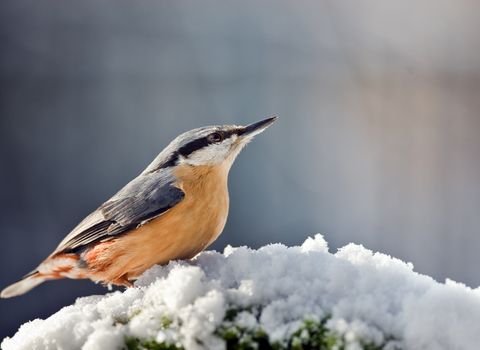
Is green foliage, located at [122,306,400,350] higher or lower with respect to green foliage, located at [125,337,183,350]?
higher

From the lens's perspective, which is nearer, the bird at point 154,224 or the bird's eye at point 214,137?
the bird at point 154,224

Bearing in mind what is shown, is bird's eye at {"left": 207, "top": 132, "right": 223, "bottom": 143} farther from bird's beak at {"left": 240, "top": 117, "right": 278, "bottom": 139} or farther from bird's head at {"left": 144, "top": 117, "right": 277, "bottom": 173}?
bird's beak at {"left": 240, "top": 117, "right": 278, "bottom": 139}

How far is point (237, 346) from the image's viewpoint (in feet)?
2.81

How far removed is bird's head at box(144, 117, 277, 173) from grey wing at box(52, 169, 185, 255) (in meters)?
0.10

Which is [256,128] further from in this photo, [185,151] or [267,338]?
[267,338]

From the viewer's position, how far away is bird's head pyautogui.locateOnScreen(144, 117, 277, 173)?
1.74 metres

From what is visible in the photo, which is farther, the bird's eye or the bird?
the bird's eye

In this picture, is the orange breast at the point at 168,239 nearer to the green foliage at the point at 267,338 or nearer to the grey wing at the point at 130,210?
the grey wing at the point at 130,210

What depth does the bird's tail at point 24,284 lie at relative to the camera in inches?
60.0

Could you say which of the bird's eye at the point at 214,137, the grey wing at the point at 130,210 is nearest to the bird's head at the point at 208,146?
the bird's eye at the point at 214,137

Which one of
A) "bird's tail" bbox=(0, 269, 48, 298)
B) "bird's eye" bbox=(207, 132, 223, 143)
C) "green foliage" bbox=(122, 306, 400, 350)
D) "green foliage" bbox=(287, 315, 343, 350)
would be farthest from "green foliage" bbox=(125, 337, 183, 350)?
"bird's eye" bbox=(207, 132, 223, 143)

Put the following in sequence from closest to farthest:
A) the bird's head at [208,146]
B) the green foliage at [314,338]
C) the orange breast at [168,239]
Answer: the green foliage at [314,338], the orange breast at [168,239], the bird's head at [208,146]

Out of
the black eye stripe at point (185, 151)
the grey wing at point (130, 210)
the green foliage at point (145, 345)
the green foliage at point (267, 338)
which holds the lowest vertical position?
the green foliage at point (145, 345)

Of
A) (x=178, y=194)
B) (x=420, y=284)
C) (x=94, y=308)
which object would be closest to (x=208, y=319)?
(x=94, y=308)
